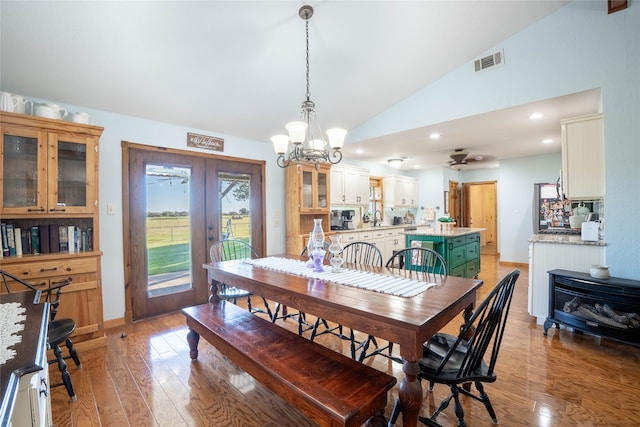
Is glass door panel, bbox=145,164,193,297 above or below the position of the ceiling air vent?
below

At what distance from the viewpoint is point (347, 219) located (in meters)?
5.59

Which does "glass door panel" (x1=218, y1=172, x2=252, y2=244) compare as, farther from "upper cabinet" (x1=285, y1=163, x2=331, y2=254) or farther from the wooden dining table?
the wooden dining table

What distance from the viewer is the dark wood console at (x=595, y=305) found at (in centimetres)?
241

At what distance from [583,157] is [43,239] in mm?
5445

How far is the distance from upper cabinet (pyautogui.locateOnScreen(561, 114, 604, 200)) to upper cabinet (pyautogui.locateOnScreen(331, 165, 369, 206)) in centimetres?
324

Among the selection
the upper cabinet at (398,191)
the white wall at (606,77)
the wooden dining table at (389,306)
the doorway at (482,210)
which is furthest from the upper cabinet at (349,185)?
the doorway at (482,210)

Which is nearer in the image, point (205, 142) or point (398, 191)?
point (205, 142)

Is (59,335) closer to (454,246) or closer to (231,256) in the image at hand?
(231,256)

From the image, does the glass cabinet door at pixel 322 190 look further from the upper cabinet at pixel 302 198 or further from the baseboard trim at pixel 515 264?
the baseboard trim at pixel 515 264


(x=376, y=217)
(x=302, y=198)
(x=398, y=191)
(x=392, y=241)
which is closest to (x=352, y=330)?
(x=302, y=198)

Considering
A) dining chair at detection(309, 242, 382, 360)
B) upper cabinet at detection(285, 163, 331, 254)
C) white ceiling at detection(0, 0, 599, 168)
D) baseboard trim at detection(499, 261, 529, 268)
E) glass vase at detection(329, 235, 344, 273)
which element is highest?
white ceiling at detection(0, 0, 599, 168)

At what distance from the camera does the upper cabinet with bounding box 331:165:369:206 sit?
206 inches

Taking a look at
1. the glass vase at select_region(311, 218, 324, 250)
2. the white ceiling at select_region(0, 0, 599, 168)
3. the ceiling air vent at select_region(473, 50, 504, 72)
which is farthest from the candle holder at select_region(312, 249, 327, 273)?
the ceiling air vent at select_region(473, 50, 504, 72)

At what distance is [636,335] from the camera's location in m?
2.38
